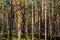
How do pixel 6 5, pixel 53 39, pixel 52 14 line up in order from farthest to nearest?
pixel 6 5 < pixel 52 14 < pixel 53 39

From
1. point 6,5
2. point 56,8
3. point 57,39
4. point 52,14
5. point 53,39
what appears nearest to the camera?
point 57,39

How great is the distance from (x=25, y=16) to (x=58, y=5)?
21.7ft

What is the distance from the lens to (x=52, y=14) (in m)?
35.1

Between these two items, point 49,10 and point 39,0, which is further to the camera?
point 49,10

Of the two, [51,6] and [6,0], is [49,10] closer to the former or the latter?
[51,6]

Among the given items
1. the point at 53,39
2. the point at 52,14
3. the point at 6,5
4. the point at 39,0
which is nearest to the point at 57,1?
the point at 52,14

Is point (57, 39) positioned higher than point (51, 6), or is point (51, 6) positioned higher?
point (51, 6)

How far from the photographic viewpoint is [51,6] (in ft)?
111

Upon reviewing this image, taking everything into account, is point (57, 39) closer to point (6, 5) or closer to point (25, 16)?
point (25, 16)

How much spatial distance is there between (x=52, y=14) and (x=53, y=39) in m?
7.92

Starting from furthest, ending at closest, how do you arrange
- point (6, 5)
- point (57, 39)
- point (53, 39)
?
point (6, 5) → point (53, 39) → point (57, 39)

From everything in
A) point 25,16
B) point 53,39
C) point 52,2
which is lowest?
point 53,39

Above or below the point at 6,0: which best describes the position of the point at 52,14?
below

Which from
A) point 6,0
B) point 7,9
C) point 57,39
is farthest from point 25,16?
point 57,39
